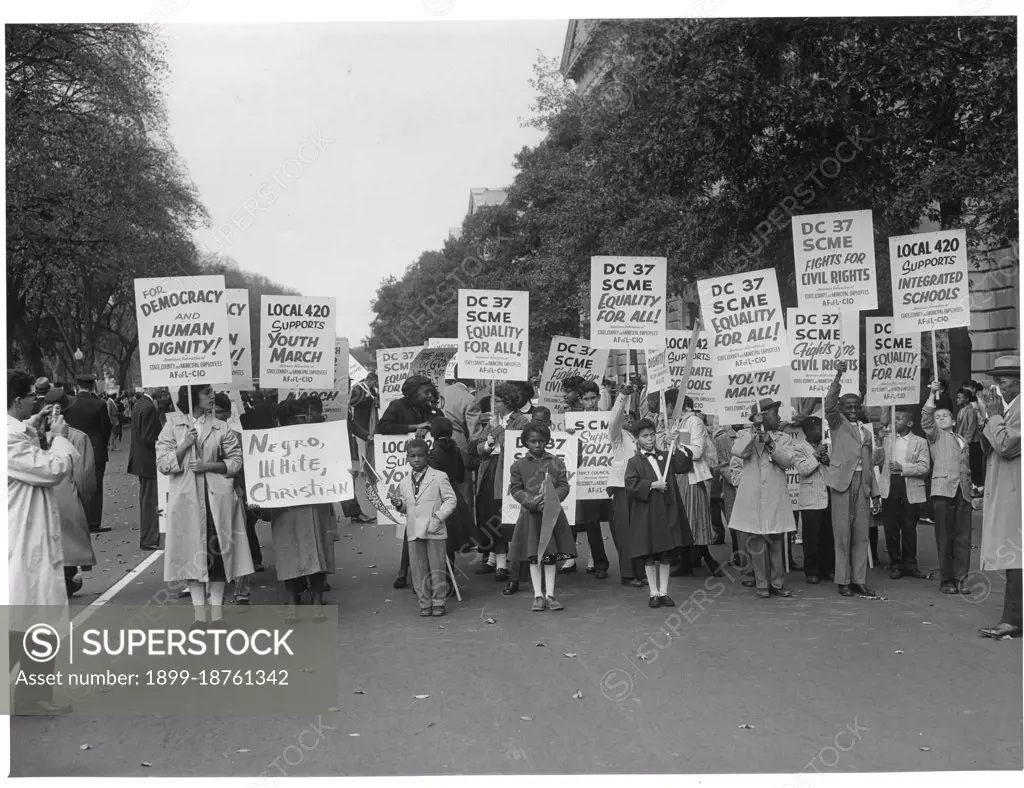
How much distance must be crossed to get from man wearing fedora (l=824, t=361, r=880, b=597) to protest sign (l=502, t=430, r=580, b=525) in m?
2.28

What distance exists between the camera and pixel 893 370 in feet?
41.6

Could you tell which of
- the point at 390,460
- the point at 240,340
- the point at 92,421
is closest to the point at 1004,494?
the point at 390,460

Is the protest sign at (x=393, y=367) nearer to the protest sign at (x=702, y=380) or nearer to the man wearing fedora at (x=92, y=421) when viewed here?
the man wearing fedora at (x=92, y=421)

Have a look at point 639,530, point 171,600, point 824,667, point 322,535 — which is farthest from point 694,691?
point 171,600

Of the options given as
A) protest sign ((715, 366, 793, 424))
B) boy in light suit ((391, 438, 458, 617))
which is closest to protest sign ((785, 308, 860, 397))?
protest sign ((715, 366, 793, 424))

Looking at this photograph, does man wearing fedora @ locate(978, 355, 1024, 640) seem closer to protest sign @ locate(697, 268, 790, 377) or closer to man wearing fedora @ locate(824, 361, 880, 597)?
man wearing fedora @ locate(824, 361, 880, 597)

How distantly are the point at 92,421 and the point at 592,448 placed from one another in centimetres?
706

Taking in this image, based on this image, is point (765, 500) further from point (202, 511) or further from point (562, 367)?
point (562, 367)

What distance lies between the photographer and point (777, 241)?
1898 cm

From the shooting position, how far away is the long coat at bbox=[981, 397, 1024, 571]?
315 inches

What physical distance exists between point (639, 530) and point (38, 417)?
16.6ft

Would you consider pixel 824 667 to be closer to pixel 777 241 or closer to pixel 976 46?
pixel 976 46

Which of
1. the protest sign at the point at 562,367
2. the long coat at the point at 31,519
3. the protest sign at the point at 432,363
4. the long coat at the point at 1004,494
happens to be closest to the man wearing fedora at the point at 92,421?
the protest sign at the point at 432,363

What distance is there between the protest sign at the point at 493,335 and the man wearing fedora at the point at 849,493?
3.92m
